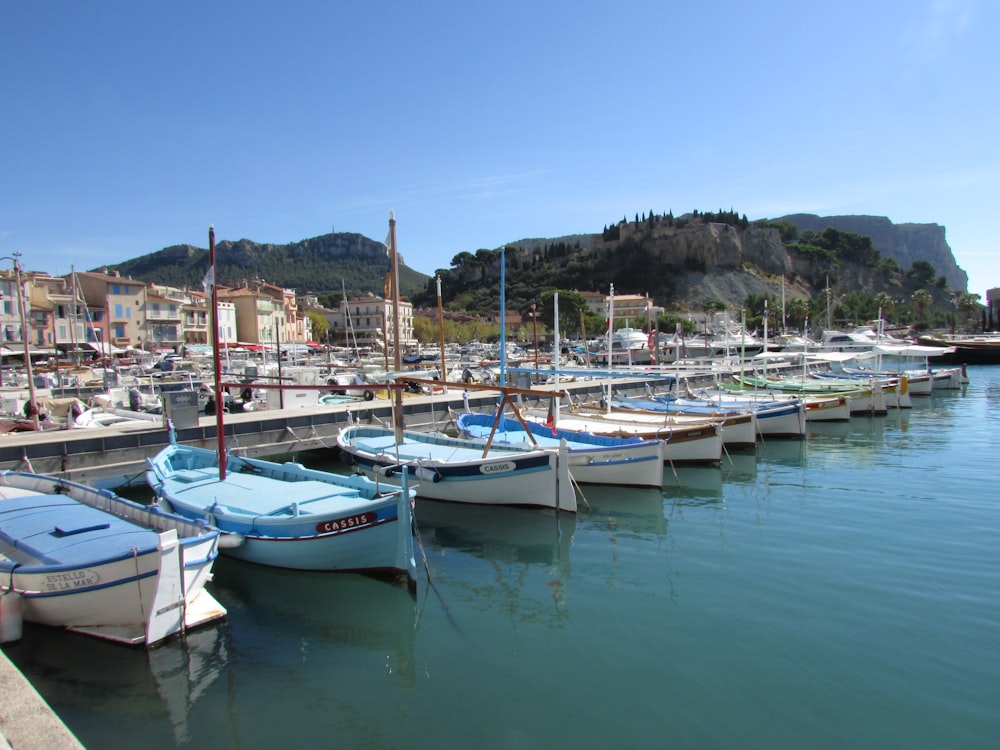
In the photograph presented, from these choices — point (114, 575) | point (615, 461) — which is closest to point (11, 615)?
point (114, 575)

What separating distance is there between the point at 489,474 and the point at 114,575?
9.60 meters

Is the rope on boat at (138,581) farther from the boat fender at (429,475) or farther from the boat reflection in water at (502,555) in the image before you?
→ the boat fender at (429,475)

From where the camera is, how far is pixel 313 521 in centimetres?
1241

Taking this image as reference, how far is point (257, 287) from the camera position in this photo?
4259 inches

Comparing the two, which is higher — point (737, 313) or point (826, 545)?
point (737, 313)

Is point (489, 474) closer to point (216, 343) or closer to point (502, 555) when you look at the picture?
point (502, 555)

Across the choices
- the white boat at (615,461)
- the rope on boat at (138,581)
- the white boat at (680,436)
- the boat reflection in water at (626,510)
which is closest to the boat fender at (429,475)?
the white boat at (615,461)

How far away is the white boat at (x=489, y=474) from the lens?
56.9ft

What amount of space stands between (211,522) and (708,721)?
10.1m

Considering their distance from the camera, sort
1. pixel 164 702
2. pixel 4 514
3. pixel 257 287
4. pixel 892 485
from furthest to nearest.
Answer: pixel 257 287 < pixel 892 485 < pixel 4 514 < pixel 164 702

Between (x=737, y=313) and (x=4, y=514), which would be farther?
(x=737, y=313)

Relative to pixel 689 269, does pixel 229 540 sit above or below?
below

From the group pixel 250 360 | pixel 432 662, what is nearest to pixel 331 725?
pixel 432 662

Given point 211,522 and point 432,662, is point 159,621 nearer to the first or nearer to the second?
point 211,522
